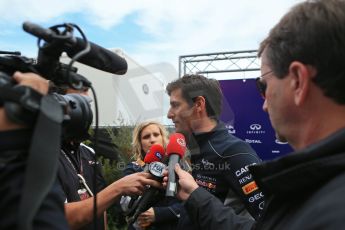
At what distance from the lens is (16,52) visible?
40.3 inches

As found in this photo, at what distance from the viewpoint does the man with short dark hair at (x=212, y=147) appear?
1.87m

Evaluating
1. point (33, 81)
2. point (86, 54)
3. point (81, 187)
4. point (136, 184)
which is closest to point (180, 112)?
point (136, 184)

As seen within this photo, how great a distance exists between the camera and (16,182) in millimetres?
791

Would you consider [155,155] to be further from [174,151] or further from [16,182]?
[16,182]

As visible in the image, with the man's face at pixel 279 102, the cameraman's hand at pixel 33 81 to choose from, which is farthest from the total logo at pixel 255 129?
Result: the cameraman's hand at pixel 33 81

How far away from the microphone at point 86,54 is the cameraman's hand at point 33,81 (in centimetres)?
9

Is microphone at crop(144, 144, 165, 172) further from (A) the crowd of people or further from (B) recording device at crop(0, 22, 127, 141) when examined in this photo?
(B) recording device at crop(0, 22, 127, 141)

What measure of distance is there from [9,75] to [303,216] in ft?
2.44

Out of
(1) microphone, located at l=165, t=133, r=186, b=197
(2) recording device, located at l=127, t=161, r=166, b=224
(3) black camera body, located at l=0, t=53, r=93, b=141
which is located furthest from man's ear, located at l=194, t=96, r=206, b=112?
(3) black camera body, located at l=0, t=53, r=93, b=141

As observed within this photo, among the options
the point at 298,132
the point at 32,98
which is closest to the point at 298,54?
the point at 298,132

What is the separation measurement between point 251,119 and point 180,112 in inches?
155

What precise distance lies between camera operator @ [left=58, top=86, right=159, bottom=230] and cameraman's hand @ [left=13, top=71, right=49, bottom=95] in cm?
92

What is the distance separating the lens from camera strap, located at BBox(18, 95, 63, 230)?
75 cm

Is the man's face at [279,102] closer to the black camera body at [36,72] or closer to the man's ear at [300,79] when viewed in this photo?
the man's ear at [300,79]
